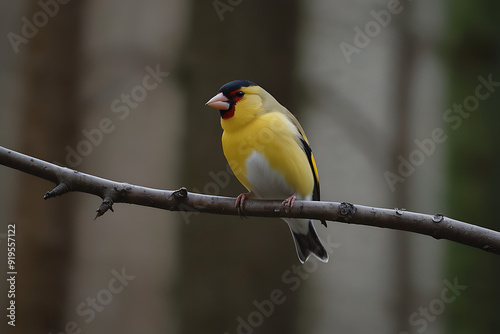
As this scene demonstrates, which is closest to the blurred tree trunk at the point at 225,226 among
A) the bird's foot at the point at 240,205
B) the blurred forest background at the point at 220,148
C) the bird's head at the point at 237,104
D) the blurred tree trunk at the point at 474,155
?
the blurred forest background at the point at 220,148

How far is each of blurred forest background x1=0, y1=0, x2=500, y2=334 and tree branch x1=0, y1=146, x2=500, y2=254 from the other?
1588 mm

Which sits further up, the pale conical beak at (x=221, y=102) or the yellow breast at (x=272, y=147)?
the pale conical beak at (x=221, y=102)

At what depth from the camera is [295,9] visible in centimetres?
430

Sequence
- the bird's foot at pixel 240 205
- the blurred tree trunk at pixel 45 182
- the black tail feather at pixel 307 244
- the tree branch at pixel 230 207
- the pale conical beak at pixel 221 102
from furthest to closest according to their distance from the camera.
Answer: the blurred tree trunk at pixel 45 182 → the black tail feather at pixel 307 244 → the pale conical beak at pixel 221 102 → the bird's foot at pixel 240 205 → the tree branch at pixel 230 207

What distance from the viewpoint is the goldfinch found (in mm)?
2727

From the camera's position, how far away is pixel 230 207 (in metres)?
2.14

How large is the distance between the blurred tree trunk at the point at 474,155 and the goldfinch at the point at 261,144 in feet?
7.55

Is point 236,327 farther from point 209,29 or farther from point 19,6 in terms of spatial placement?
point 19,6

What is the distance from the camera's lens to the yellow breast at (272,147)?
2719mm

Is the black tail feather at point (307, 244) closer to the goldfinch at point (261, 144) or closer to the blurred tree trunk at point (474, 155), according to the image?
the goldfinch at point (261, 144)

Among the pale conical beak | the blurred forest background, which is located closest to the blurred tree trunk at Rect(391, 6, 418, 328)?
the blurred forest background

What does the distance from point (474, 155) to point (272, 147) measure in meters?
2.66

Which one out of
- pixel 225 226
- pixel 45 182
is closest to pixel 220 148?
pixel 225 226

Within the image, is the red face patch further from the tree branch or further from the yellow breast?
the tree branch
